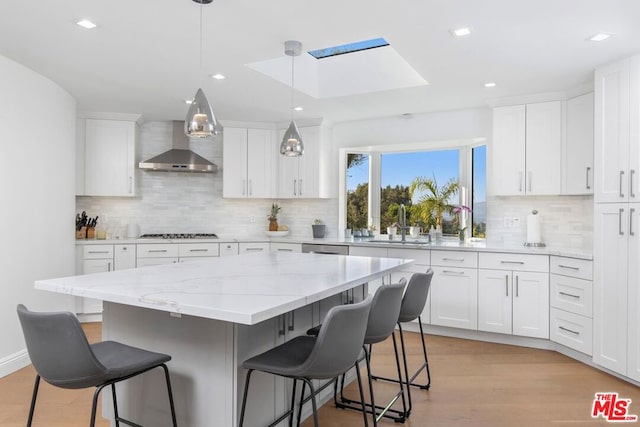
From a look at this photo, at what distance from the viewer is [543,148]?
435 centimetres

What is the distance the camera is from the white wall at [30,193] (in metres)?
3.51

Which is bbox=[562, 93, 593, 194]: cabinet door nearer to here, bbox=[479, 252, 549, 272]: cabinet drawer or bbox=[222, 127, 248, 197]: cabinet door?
bbox=[479, 252, 549, 272]: cabinet drawer

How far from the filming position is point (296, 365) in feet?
6.22

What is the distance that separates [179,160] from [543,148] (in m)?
4.21

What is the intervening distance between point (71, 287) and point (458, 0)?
2.53 metres

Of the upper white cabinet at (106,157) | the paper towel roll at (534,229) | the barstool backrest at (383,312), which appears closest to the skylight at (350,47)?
the paper towel roll at (534,229)

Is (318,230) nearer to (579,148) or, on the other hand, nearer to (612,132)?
(579,148)

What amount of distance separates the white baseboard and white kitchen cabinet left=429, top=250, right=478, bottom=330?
3.80 meters

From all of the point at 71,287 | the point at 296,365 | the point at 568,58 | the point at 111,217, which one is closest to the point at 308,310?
the point at 296,365

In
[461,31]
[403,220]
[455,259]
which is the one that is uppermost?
[461,31]

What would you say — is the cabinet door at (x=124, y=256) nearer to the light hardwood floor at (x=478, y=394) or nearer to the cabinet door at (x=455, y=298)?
the light hardwood floor at (x=478, y=394)

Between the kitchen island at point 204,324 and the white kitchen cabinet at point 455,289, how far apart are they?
2079mm

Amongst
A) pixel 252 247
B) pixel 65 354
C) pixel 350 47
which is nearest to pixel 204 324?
pixel 65 354

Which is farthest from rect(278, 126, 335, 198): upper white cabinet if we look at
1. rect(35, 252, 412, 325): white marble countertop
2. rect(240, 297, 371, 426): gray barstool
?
rect(240, 297, 371, 426): gray barstool
